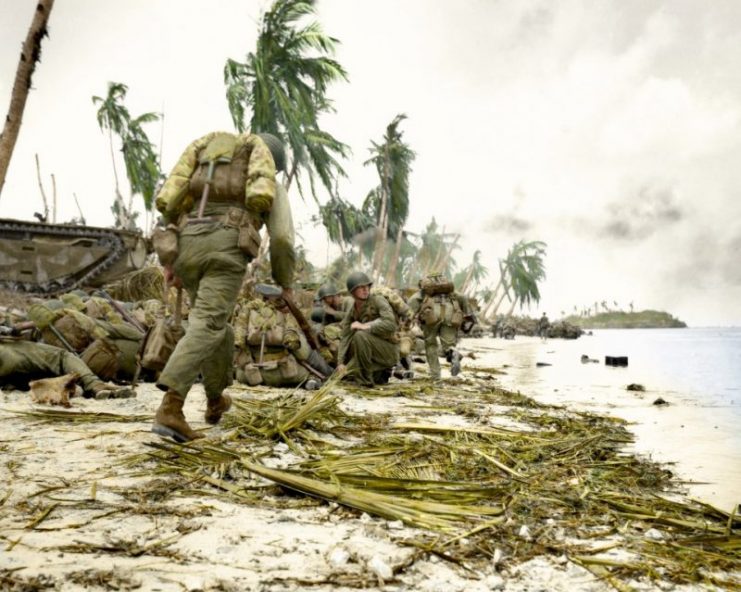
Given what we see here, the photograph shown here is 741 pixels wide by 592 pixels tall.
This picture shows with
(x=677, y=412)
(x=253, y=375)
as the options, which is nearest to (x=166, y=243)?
(x=253, y=375)

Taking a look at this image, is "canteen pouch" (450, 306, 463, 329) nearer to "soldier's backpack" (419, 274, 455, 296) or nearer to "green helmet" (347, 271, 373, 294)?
"soldier's backpack" (419, 274, 455, 296)

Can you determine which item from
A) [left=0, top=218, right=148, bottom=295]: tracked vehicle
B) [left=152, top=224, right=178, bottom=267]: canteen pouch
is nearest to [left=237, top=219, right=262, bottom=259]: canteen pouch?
[left=152, top=224, right=178, bottom=267]: canteen pouch

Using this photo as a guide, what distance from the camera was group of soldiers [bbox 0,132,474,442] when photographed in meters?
3.16

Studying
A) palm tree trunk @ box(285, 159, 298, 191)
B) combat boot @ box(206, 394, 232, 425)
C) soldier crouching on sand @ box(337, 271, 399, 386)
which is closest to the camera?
combat boot @ box(206, 394, 232, 425)

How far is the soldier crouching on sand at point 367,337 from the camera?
Answer: 21.7ft

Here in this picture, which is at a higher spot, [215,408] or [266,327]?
[266,327]

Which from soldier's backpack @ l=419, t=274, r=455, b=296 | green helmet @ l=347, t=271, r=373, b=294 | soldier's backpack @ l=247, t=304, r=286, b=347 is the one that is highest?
soldier's backpack @ l=419, t=274, r=455, b=296

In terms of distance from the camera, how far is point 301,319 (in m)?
5.13

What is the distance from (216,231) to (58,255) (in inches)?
557

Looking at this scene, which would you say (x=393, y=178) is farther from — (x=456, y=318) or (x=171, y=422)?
(x=171, y=422)

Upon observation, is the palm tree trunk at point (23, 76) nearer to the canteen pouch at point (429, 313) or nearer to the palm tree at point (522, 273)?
the canteen pouch at point (429, 313)

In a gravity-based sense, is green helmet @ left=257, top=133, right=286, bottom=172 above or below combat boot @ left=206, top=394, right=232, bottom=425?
above

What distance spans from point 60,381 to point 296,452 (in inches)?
98.6

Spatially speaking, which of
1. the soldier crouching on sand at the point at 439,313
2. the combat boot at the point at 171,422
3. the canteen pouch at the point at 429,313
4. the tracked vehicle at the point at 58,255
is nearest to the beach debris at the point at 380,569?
the combat boot at the point at 171,422
